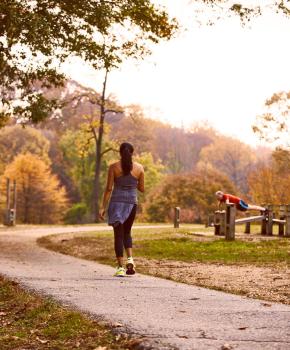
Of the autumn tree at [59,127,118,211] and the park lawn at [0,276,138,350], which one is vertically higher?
the autumn tree at [59,127,118,211]

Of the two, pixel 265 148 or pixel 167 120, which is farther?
pixel 265 148

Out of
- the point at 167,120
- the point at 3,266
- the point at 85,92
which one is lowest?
the point at 3,266

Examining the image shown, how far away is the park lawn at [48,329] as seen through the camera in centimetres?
591

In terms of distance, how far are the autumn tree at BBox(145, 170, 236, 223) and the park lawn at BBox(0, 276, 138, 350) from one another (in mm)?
43816

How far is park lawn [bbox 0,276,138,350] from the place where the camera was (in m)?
5.91

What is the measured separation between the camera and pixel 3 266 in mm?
13492

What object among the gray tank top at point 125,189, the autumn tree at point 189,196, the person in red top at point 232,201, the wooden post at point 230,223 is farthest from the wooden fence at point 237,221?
the autumn tree at point 189,196

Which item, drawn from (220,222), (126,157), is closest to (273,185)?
(220,222)

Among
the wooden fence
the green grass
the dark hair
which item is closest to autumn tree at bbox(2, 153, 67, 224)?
the wooden fence

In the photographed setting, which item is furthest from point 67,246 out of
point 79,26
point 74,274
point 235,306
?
point 235,306

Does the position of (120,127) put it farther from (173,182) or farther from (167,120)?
(173,182)

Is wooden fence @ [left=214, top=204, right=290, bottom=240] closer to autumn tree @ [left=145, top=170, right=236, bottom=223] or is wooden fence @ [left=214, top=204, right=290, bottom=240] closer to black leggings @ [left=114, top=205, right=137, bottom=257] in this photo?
black leggings @ [left=114, top=205, right=137, bottom=257]

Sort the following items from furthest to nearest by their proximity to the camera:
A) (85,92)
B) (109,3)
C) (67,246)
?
(85,92) < (67,246) < (109,3)

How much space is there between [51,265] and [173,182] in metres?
39.2
